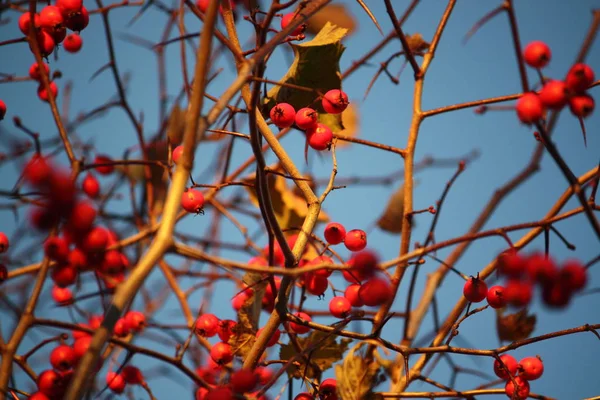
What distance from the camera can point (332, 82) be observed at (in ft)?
4.02

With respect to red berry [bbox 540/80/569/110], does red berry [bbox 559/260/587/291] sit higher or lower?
lower

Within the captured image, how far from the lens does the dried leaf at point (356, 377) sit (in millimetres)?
1177

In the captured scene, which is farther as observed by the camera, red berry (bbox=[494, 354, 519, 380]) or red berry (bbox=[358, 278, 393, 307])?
red berry (bbox=[494, 354, 519, 380])

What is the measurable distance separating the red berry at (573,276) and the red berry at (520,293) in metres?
0.04

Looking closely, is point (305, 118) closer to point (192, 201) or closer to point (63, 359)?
point (192, 201)

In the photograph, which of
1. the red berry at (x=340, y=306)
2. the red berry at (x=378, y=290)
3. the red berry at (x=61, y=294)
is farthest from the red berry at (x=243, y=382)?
the red berry at (x=61, y=294)

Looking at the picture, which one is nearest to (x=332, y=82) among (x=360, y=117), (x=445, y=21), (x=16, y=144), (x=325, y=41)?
(x=325, y=41)

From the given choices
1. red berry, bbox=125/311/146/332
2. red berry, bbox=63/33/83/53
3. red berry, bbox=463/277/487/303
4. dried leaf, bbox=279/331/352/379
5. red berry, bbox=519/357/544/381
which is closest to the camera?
red berry, bbox=463/277/487/303

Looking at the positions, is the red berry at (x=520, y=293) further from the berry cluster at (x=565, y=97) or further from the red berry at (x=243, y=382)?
the red berry at (x=243, y=382)

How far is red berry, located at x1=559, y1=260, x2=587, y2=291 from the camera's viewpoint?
2.39 ft

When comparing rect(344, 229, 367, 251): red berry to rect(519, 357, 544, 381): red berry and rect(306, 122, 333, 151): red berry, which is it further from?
rect(519, 357, 544, 381): red berry

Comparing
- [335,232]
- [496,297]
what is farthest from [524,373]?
[335,232]

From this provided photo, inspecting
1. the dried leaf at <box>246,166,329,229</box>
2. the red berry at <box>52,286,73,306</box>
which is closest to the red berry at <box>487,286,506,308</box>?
the dried leaf at <box>246,166,329,229</box>

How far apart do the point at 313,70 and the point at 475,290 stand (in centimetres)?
53
